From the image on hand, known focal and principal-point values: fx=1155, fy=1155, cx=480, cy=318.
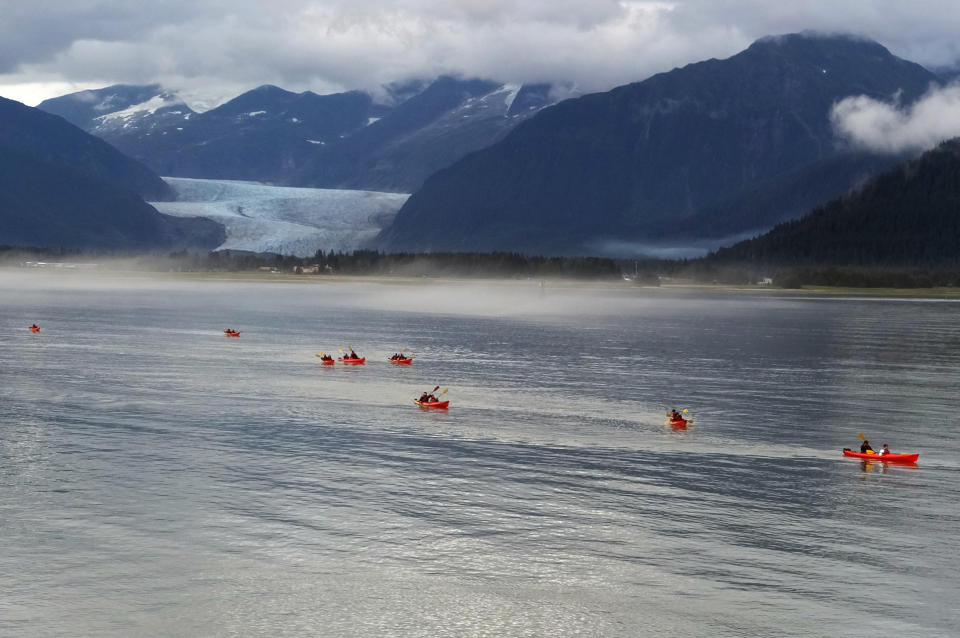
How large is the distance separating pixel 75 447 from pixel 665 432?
101 feet

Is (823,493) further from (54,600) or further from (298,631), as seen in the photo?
(54,600)

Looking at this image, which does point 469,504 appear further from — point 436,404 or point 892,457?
point 436,404

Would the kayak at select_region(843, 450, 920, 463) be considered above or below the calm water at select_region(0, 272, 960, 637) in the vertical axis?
above

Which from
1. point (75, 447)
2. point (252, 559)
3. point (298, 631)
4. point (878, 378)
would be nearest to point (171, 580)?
point (252, 559)

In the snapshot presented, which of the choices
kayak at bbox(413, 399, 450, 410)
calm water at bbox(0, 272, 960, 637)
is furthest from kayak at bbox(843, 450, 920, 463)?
kayak at bbox(413, 399, 450, 410)

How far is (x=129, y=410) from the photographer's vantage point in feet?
225

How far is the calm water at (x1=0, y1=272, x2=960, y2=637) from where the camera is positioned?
1362 inches

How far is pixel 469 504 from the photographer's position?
151 ft

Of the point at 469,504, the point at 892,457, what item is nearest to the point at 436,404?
the point at 469,504

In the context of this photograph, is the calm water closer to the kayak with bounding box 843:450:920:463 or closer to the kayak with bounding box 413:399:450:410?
the kayak with bounding box 843:450:920:463

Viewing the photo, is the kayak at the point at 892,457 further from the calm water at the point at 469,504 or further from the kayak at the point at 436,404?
the kayak at the point at 436,404

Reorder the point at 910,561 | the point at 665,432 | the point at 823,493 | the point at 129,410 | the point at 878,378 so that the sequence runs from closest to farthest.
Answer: the point at 910,561 < the point at 823,493 < the point at 665,432 < the point at 129,410 < the point at 878,378

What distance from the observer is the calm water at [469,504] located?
1362 inches

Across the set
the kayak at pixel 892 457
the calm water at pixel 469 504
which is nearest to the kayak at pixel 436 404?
the calm water at pixel 469 504
